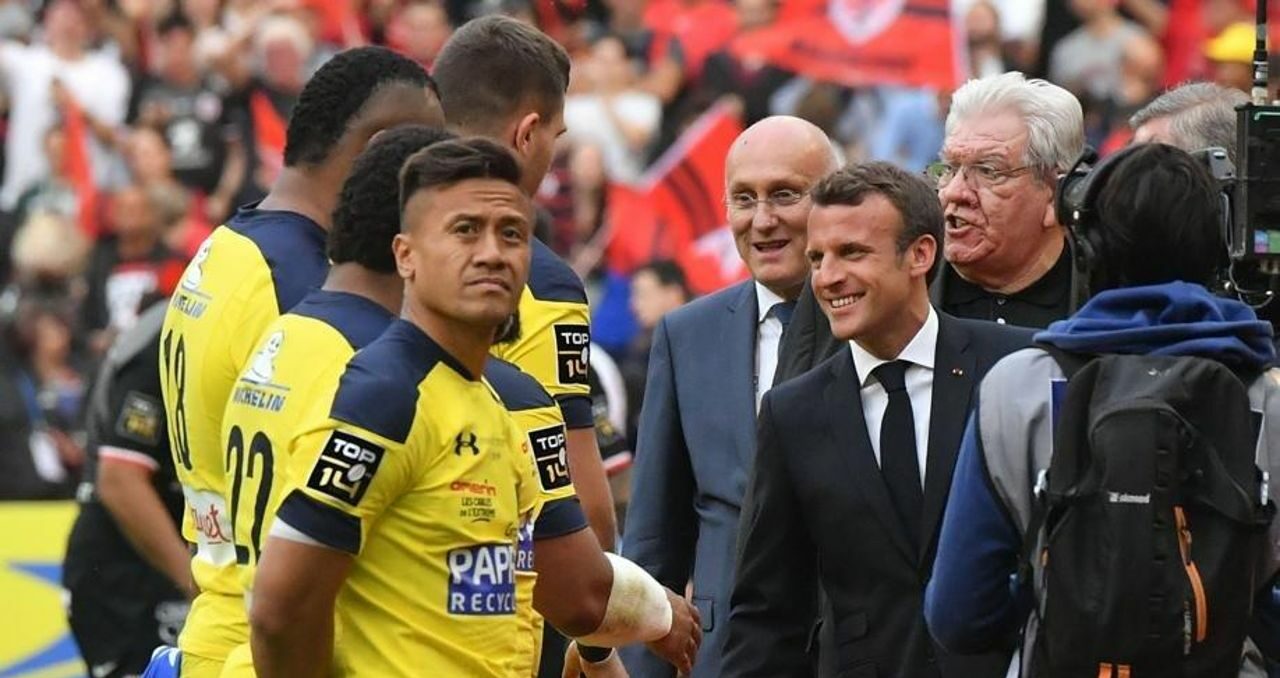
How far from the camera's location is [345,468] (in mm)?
5031

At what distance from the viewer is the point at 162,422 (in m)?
9.05

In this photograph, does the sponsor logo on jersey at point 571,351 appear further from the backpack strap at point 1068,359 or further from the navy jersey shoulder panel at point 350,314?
the backpack strap at point 1068,359

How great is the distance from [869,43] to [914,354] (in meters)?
10.3

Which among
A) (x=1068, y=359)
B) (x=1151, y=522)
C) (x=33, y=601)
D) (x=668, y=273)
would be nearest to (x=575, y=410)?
(x=1068, y=359)

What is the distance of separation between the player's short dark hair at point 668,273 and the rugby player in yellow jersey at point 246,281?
367 inches

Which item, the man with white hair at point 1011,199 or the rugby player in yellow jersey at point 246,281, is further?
the man with white hair at point 1011,199

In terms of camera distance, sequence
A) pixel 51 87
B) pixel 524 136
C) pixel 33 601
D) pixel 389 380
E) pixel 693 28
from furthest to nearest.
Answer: pixel 51 87 → pixel 693 28 → pixel 33 601 → pixel 524 136 → pixel 389 380

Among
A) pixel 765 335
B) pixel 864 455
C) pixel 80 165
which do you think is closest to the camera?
pixel 864 455

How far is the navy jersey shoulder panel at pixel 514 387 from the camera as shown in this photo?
18.5 feet

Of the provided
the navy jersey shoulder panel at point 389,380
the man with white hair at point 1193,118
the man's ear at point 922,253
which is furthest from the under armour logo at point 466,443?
the man with white hair at point 1193,118

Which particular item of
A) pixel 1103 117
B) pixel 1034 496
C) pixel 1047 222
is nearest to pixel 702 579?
pixel 1047 222

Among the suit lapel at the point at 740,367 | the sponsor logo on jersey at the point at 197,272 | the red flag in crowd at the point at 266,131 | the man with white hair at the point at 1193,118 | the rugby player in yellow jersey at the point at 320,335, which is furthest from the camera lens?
the red flag in crowd at the point at 266,131

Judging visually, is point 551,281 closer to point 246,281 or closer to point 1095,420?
point 246,281

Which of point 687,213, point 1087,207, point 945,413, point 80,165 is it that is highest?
point 80,165
